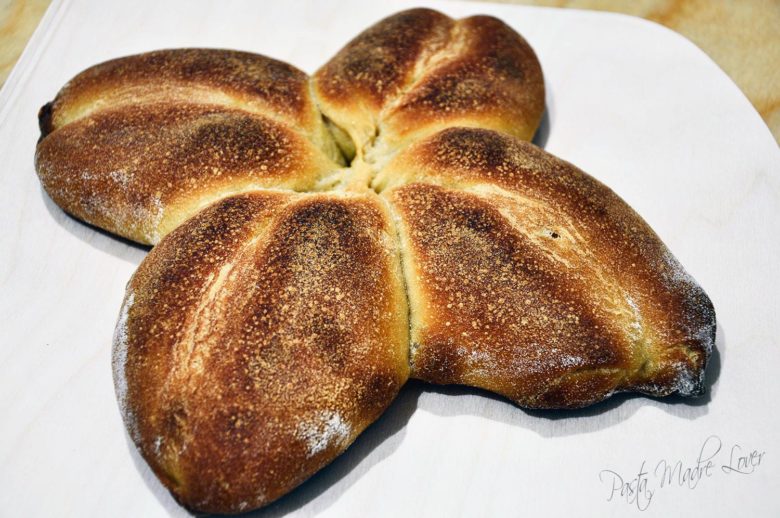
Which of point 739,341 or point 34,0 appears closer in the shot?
point 739,341

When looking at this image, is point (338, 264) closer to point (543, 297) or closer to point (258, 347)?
point (258, 347)

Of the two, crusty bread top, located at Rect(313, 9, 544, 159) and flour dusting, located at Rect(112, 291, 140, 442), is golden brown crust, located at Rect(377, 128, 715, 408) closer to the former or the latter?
crusty bread top, located at Rect(313, 9, 544, 159)

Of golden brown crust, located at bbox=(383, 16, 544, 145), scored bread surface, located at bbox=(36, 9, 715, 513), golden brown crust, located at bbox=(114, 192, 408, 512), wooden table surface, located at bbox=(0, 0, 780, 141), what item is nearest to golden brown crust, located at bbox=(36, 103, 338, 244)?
scored bread surface, located at bbox=(36, 9, 715, 513)

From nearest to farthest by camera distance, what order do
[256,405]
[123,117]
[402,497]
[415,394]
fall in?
[256,405] → [402,497] → [415,394] → [123,117]

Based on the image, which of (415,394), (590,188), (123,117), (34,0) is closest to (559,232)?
(590,188)

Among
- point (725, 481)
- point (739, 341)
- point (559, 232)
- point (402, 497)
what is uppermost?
point (559, 232)

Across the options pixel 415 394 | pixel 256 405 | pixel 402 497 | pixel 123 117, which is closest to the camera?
pixel 256 405

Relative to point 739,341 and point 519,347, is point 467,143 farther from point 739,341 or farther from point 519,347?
point 739,341

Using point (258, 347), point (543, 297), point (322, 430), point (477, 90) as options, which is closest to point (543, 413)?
point (543, 297)
